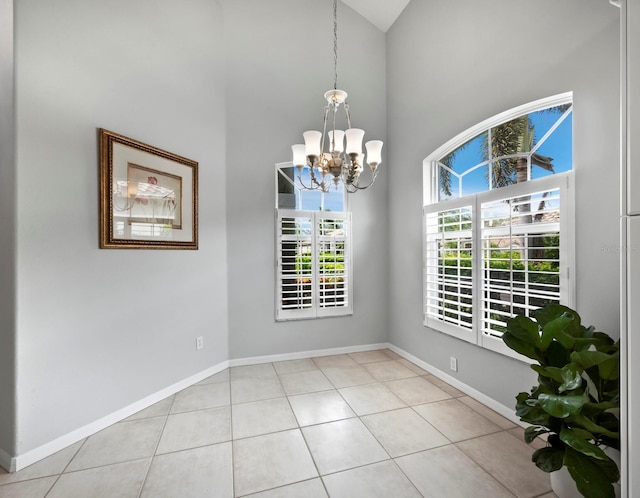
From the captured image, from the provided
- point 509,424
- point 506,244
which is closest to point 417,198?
point 506,244

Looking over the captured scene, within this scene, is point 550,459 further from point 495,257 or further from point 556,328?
point 495,257

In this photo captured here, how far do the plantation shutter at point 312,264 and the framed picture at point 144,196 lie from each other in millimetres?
1034

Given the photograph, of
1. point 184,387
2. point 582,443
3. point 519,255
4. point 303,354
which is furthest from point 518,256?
point 184,387

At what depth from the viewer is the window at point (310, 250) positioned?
11.9 feet

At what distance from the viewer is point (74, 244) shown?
2.18m

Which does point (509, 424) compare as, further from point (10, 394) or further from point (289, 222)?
point (10, 394)

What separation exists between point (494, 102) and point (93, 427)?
394 cm

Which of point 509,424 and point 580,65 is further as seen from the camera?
point 509,424

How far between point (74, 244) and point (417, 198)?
3149 mm

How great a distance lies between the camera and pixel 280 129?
363cm

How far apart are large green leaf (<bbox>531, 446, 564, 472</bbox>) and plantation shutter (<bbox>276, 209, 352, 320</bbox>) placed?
251 cm

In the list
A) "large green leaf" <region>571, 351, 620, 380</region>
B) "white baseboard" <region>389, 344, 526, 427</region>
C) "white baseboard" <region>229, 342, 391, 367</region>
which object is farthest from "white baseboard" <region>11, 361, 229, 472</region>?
"large green leaf" <region>571, 351, 620, 380</region>

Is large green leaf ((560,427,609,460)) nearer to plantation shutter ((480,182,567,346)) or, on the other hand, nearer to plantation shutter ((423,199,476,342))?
plantation shutter ((480,182,567,346))

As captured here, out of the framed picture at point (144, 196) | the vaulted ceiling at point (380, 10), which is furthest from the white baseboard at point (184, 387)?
the vaulted ceiling at point (380, 10)
